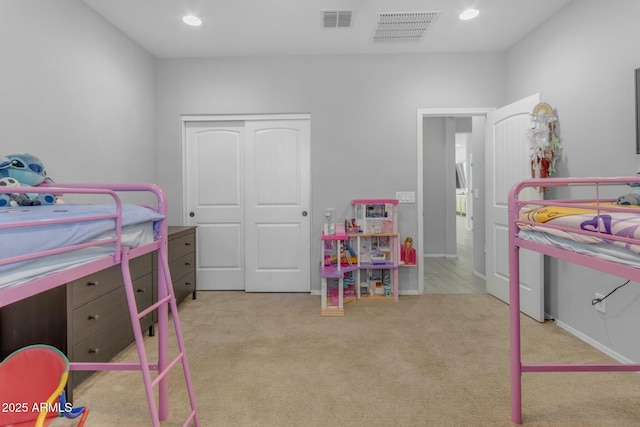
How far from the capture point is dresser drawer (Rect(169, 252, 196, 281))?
331cm

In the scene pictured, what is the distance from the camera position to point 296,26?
3293 millimetres

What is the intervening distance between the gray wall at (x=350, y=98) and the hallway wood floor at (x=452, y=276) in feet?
1.72

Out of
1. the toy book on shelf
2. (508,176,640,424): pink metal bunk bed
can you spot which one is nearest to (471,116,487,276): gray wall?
the toy book on shelf

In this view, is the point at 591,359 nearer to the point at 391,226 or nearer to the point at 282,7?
the point at 391,226

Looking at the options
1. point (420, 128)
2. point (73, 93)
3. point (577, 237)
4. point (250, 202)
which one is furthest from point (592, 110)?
point (73, 93)

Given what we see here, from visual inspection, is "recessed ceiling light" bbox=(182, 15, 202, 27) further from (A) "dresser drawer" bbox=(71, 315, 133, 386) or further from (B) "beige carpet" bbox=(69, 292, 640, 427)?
(B) "beige carpet" bbox=(69, 292, 640, 427)

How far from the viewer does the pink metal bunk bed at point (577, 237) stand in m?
1.19

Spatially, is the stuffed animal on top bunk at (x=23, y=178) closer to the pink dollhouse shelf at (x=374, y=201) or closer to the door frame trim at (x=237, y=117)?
the door frame trim at (x=237, y=117)

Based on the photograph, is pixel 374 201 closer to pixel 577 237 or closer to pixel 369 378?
pixel 369 378

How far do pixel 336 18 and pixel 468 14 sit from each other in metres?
1.15

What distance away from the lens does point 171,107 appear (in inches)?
160

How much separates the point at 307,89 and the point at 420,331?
279 cm

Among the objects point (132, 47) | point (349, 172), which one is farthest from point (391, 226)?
point (132, 47)

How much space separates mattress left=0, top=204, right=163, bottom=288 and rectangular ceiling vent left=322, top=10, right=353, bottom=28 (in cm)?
242
